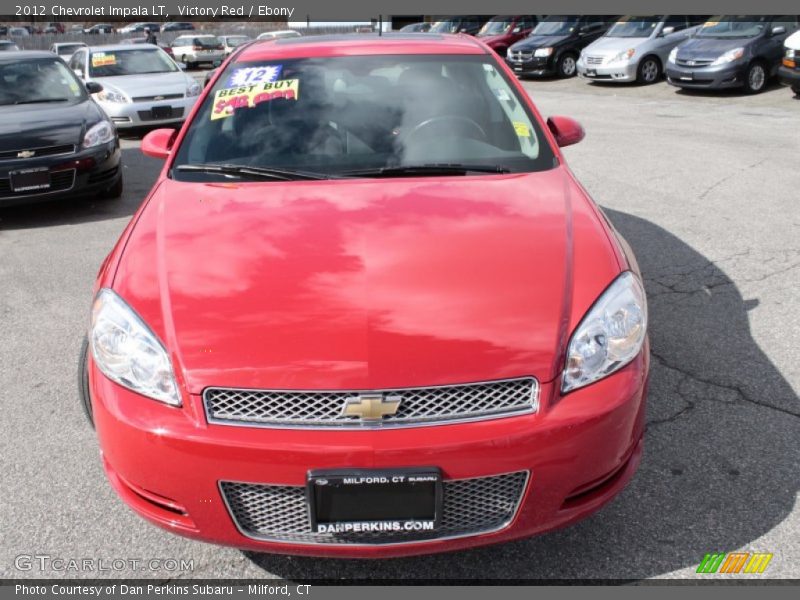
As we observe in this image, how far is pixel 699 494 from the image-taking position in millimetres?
2910

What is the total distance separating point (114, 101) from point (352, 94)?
9425 mm

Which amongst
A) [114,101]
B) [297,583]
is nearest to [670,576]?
[297,583]

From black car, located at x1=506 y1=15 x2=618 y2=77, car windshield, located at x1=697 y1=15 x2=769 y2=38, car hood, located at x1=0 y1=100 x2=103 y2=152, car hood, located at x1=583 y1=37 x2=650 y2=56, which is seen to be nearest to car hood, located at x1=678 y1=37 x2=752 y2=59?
car windshield, located at x1=697 y1=15 x2=769 y2=38

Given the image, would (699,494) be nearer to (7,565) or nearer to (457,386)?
(457,386)

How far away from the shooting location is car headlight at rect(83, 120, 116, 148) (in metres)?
7.34

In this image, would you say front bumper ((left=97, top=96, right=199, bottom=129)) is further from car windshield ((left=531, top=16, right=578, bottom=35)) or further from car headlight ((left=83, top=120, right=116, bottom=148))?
car windshield ((left=531, top=16, right=578, bottom=35))

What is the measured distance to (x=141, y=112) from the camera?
11.9m

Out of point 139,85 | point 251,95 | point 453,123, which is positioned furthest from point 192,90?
point 453,123

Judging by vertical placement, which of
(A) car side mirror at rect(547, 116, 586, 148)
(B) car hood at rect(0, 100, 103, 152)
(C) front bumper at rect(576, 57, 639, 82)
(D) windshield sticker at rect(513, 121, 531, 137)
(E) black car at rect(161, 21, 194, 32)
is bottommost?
(E) black car at rect(161, 21, 194, 32)

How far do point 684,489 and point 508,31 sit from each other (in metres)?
24.4

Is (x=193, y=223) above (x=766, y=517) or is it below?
above

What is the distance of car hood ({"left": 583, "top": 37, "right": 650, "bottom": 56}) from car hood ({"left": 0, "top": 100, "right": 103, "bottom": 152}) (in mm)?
13282

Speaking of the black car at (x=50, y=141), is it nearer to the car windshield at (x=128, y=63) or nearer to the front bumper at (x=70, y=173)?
the front bumper at (x=70, y=173)

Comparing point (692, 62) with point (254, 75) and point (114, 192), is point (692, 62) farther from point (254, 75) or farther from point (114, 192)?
point (254, 75)
